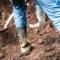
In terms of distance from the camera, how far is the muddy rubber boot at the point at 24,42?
2.48 metres

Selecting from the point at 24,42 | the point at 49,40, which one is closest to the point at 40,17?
the point at 49,40

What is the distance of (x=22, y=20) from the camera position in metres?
2.42

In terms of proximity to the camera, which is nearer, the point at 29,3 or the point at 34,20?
the point at 34,20

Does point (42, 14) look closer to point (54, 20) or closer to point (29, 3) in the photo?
point (29, 3)

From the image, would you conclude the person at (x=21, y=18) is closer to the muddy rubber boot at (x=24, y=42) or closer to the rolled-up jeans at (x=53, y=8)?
the muddy rubber boot at (x=24, y=42)

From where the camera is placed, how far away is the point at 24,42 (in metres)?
2.53

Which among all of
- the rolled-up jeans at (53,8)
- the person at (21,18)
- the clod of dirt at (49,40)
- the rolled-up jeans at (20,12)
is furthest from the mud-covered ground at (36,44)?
the rolled-up jeans at (53,8)

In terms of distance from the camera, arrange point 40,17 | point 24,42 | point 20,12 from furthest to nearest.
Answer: point 40,17
point 24,42
point 20,12

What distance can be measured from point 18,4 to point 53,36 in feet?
2.36

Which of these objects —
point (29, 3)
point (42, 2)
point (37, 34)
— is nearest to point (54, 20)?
point (42, 2)

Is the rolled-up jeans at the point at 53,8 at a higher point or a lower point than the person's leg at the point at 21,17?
higher

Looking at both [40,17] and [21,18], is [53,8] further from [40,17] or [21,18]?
[40,17]

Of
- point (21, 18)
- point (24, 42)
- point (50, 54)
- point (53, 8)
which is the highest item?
point (53, 8)

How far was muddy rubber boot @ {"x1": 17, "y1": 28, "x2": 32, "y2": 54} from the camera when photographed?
2.48m
